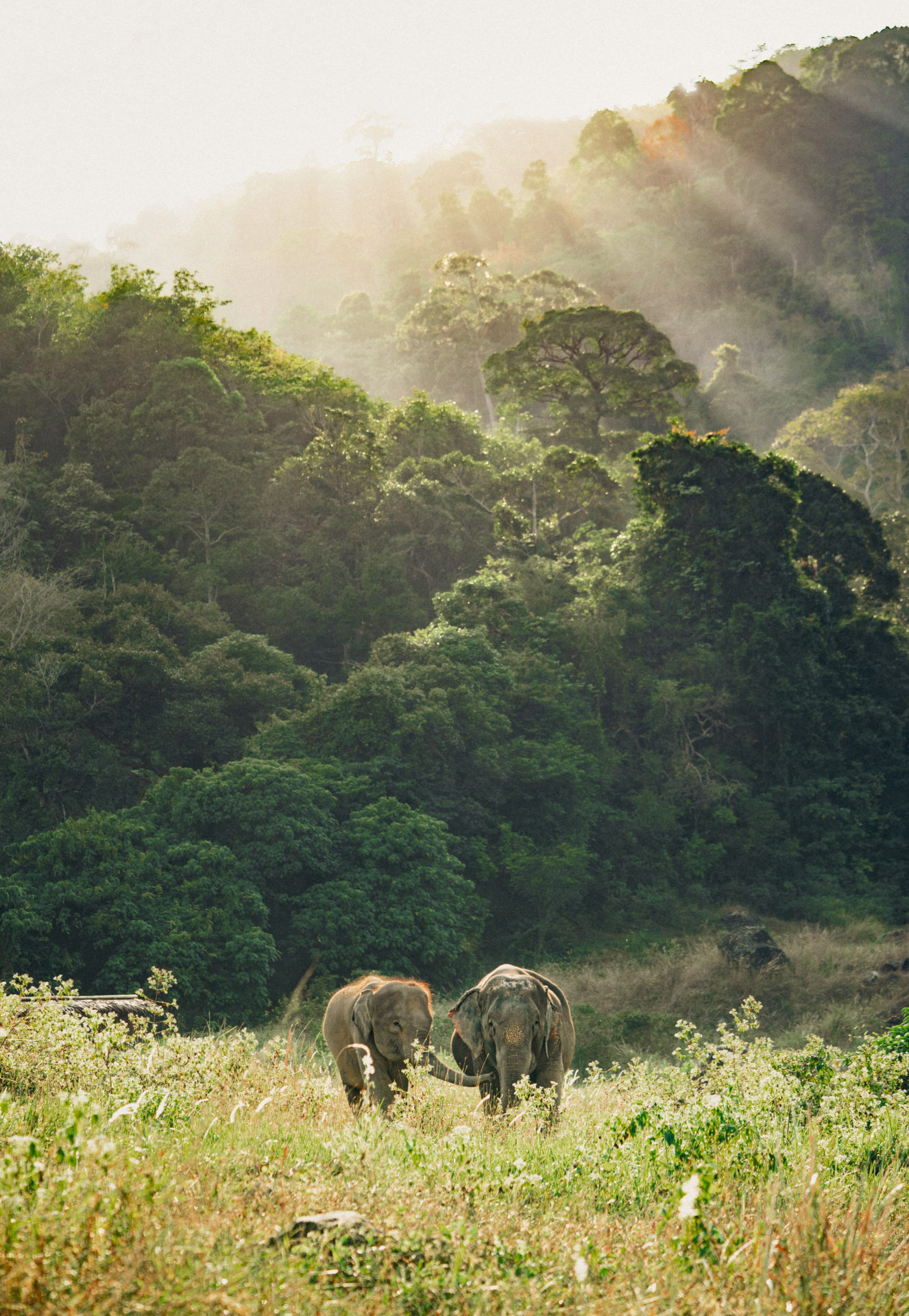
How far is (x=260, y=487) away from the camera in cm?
3225

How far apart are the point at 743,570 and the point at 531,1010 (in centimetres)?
2384

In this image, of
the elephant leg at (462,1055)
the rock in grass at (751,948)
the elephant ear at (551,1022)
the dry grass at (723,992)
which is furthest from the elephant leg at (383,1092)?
the rock in grass at (751,948)

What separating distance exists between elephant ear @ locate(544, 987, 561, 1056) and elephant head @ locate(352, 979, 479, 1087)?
1.89 feet

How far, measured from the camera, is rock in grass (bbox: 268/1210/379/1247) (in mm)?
3346

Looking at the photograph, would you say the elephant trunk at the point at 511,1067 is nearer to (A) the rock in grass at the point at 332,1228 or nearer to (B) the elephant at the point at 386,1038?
(B) the elephant at the point at 386,1038

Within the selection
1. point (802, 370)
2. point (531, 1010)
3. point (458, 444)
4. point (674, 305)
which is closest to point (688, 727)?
point (458, 444)

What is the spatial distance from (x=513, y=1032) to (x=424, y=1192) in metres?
2.78

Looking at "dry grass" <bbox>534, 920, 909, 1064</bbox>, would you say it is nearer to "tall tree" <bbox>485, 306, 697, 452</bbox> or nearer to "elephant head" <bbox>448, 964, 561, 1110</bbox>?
"elephant head" <bbox>448, 964, 561, 1110</bbox>

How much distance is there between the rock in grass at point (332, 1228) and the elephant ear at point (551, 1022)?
3535mm

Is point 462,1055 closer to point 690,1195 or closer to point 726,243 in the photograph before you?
point 690,1195

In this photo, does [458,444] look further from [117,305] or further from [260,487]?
[117,305]

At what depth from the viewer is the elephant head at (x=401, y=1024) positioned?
645 centimetres

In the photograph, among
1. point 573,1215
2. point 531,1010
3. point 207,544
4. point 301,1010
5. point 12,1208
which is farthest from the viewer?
point 207,544

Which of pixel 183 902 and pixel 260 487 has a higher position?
pixel 260 487
